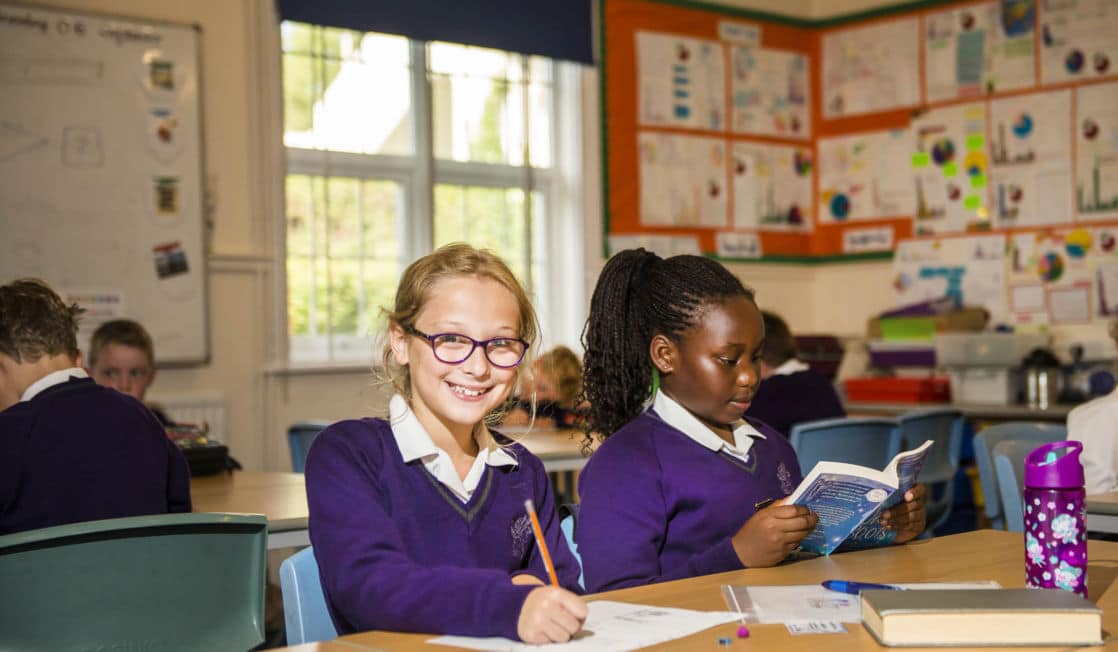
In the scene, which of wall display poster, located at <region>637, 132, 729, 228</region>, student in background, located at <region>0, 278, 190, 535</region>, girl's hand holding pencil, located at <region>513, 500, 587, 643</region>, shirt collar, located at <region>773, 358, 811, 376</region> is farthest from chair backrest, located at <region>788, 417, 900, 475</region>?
wall display poster, located at <region>637, 132, 729, 228</region>

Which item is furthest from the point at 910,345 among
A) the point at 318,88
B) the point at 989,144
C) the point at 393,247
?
the point at 318,88

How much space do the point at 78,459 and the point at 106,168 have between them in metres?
2.47

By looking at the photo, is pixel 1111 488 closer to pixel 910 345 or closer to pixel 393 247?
pixel 910 345

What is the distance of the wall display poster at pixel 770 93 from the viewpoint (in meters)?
6.19

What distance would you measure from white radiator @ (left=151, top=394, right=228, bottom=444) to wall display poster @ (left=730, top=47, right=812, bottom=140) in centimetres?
299

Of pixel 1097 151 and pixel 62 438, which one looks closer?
pixel 62 438

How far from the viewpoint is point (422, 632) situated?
129 centimetres

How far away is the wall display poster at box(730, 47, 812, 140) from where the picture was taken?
6191 millimetres

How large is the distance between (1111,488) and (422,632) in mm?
1943

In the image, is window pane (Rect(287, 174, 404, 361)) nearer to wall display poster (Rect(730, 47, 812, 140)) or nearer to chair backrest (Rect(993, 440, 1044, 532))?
wall display poster (Rect(730, 47, 812, 140))

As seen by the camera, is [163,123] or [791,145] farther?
[791,145]

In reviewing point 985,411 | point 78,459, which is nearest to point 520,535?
point 78,459

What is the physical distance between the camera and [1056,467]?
1.35m

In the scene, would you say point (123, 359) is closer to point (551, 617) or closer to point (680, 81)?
point (551, 617)
